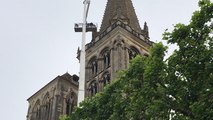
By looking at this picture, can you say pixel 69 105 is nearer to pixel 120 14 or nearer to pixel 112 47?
pixel 112 47

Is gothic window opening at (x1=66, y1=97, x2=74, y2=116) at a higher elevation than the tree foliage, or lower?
higher

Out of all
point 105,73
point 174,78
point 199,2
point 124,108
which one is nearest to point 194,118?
point 174,78

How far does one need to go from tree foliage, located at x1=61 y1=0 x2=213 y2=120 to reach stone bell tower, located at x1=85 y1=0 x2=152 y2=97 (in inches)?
1017

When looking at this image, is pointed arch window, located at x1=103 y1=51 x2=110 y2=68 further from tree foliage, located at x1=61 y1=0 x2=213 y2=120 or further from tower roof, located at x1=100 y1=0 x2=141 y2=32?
tree foliage, located at x1=61 y1=0 x2=213 y2=120

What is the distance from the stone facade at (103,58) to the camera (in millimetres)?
45438

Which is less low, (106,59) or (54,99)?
(106,59)

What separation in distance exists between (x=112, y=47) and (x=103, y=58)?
1.97 meters

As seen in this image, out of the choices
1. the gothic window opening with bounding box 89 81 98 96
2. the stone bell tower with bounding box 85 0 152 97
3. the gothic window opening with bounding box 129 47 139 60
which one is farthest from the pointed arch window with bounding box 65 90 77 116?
the gothic window opening with bounding box 129 47 139 60

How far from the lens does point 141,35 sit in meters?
50.3

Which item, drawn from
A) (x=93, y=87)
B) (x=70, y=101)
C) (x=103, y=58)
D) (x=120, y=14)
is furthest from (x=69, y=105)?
(x=120, y=14)

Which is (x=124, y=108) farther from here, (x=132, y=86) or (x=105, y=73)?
(x=105, y=73)

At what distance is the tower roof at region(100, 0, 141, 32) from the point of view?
165 ft

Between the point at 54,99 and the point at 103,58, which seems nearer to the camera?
the point at 103,58

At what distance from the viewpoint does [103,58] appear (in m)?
47.6
